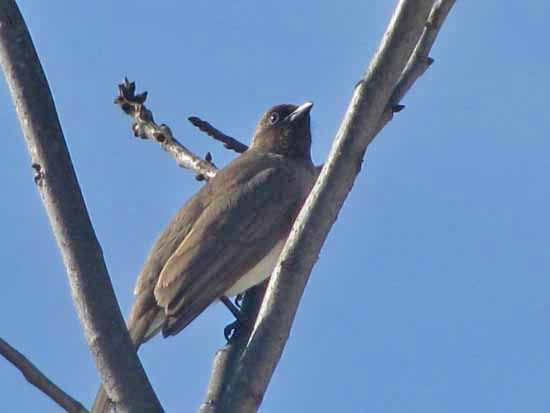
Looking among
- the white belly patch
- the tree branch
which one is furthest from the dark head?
the tree branch

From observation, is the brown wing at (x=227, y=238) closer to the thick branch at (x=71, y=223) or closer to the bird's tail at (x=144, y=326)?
the bird's tail at (x=144, y=326)

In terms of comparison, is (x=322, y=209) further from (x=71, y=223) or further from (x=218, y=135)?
(x=218, y=135)

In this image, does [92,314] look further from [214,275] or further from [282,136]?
[282,136]

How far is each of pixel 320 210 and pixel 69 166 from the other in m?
0.86

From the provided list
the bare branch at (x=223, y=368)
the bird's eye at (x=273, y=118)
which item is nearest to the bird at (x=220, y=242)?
the bird's eye at (x=273, y=118)

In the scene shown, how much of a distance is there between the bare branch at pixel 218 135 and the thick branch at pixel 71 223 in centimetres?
299

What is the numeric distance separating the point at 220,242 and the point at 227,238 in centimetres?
6

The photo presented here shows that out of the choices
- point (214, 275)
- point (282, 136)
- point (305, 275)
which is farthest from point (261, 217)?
point (305, 275)

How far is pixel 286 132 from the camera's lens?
9.91 meters

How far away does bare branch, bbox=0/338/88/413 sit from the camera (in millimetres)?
3547

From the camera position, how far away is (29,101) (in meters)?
4.05

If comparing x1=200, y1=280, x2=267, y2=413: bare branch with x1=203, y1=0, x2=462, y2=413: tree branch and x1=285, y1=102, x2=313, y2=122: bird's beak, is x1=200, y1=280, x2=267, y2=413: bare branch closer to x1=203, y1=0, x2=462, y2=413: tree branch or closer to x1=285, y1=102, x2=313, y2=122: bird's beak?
x1=203, y1=0, x2=462, y2=413: tree branch

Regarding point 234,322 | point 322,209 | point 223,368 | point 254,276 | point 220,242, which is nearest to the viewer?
point 322,209

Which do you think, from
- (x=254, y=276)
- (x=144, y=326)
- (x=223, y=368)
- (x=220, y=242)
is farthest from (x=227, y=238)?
(x=223, y=368)
